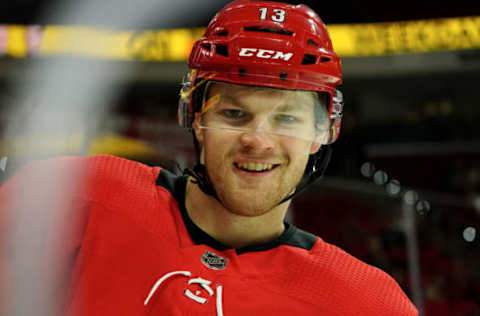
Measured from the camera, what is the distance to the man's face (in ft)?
3.65

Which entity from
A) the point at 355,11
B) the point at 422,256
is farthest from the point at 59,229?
the point at 355,11

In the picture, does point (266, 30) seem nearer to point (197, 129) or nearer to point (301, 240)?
point (197, 129)

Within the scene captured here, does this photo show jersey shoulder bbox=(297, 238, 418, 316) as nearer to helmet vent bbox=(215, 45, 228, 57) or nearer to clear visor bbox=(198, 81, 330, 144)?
clear visor bbox=(198, 81, 330, 144)

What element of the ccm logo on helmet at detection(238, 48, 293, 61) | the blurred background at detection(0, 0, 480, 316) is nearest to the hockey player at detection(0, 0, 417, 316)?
the ccm logo on helmet at detection(238, 48, 293, 61)

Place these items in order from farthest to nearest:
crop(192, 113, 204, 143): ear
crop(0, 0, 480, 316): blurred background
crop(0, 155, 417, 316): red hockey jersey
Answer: crop(0, 0, 480, 316): blurred background
crop(192, 113, 204, 143): ear
crop(0, 155, 417, 316): red hockey jersey

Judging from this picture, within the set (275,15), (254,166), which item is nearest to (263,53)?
(275,15)

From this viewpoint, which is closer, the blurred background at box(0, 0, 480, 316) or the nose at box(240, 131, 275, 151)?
the nose at box(240, 131, 275, 151)

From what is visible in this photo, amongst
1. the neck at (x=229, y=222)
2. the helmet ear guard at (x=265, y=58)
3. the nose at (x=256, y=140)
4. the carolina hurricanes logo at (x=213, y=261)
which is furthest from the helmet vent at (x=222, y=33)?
the carolina hurricanes logo at (x=213, y=261)

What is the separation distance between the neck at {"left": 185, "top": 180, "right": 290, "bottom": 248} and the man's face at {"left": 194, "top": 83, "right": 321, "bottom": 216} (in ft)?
0.17

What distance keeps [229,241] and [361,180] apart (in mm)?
5937

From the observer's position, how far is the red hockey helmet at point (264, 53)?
1113 millimetres

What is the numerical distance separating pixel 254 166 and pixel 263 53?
21 centimetres

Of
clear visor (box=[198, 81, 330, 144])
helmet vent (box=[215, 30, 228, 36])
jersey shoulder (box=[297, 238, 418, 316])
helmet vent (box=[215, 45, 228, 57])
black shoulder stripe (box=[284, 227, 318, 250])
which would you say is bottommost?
jersey shoulder (box=[297, 238, 418, 316])

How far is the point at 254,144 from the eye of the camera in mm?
1100
